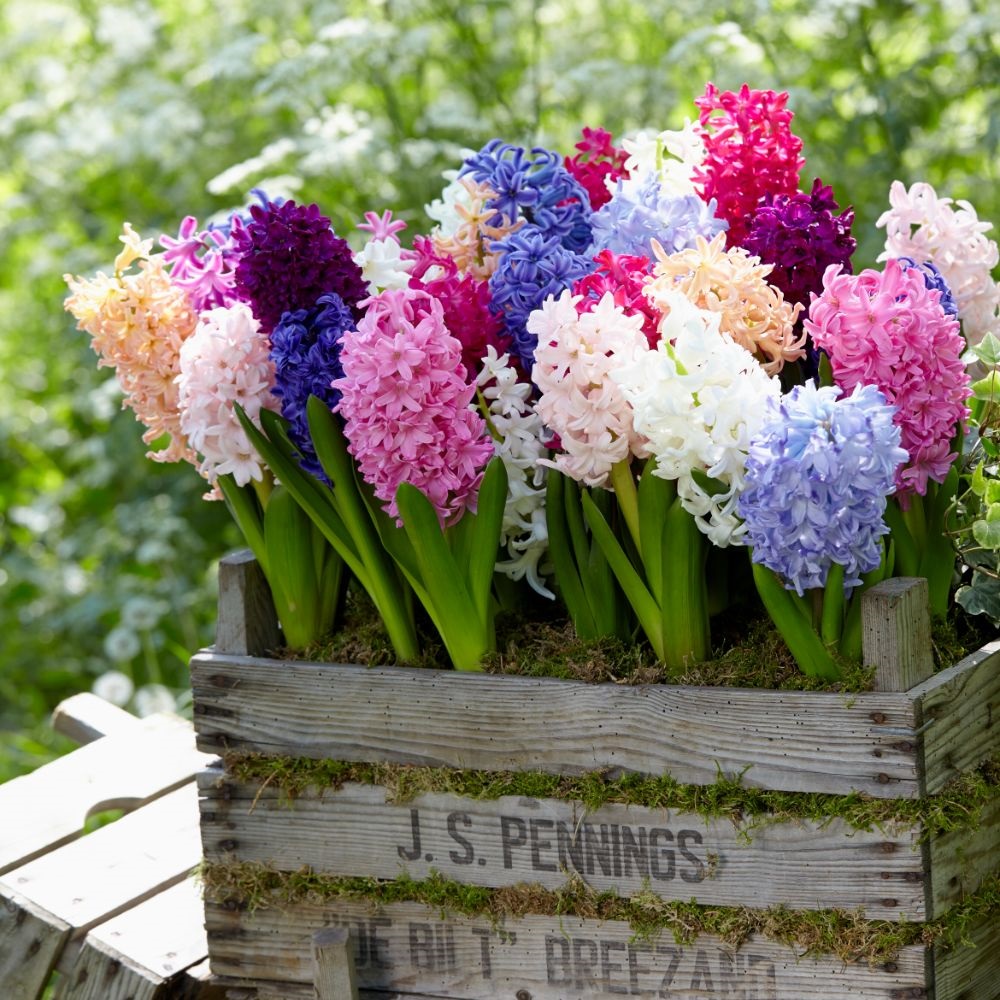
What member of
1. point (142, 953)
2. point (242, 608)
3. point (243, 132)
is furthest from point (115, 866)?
point (243, 132)

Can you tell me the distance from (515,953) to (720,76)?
219cm

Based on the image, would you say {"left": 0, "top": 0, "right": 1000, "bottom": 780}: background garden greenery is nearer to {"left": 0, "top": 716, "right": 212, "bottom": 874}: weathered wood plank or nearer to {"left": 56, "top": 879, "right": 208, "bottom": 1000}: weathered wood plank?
{"left": 0, "top": 716, "right": 212, "bottom": 874}: weathered wood plank

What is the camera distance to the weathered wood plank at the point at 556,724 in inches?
57.7

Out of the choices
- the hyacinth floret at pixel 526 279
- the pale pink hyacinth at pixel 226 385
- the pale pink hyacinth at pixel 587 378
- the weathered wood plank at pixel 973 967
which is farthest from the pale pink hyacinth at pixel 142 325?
the weathered wood plank at pixel 973 967

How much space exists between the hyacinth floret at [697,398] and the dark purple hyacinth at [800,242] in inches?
7.9

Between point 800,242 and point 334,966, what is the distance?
104cm

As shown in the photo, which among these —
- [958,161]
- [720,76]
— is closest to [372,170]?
[720,76]

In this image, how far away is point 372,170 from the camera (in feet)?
12.2

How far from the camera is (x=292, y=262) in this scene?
1.67m

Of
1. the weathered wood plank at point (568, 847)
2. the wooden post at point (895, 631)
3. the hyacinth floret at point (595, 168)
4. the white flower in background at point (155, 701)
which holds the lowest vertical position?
the white flower in background at point (155, 701)

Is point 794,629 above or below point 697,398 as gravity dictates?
below

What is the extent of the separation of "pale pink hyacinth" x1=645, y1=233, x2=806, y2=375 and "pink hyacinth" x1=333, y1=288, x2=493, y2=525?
0.25 m

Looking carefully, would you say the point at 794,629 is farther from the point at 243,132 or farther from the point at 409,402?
the point at 243,132

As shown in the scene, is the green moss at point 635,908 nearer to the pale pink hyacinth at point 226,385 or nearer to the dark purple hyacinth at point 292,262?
the pale pink hyacinth at point 226,385
